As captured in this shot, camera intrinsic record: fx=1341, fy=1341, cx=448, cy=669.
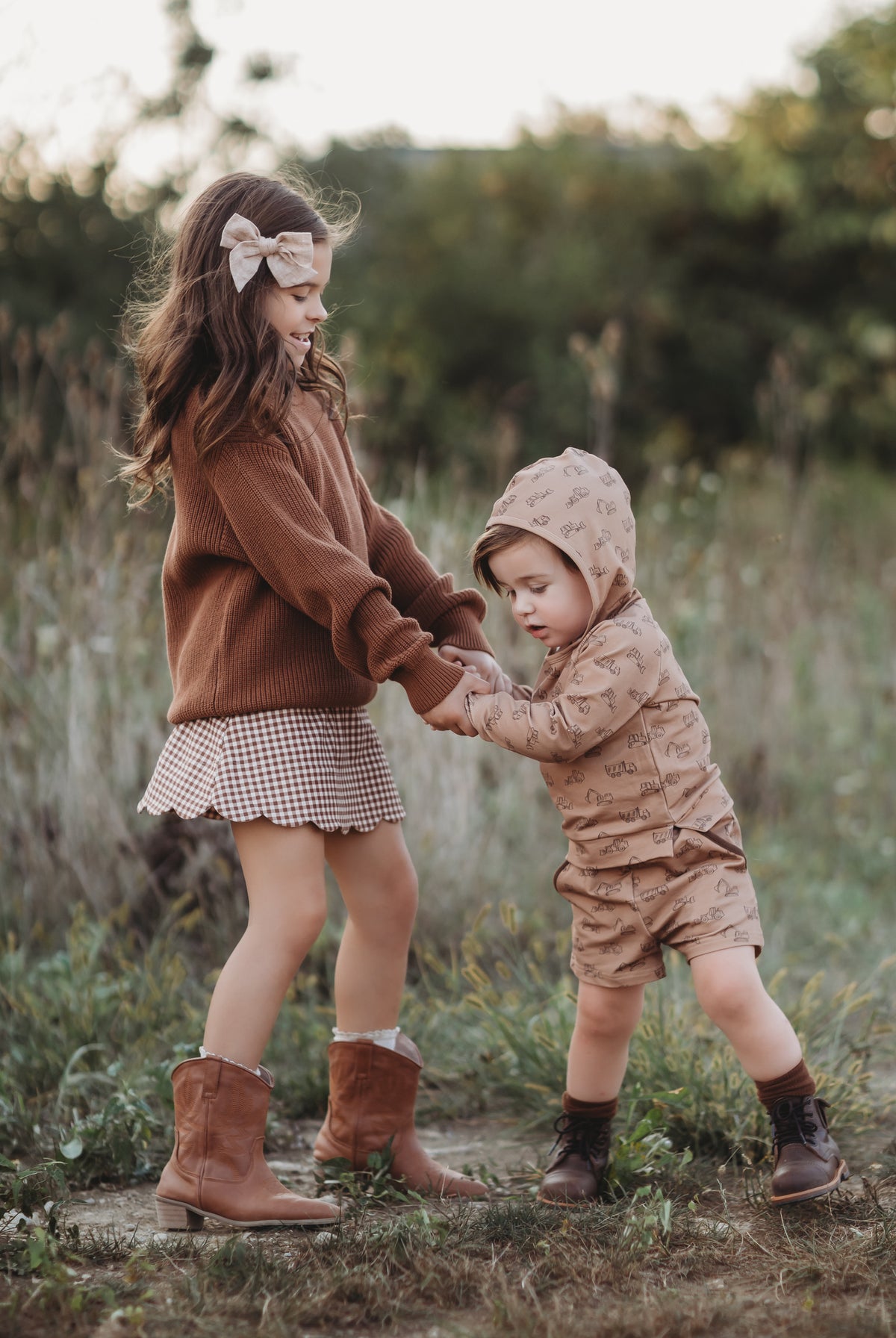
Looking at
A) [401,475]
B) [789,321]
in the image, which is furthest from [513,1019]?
[789,321]

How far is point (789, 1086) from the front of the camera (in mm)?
2277

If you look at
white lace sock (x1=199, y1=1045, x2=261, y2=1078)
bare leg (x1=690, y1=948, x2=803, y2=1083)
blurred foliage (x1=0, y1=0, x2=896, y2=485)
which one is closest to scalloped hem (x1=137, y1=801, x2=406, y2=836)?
white lace sock (x1=199, y1=1045, x2=261, y2=1078)

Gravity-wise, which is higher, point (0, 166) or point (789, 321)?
point (789, 321)

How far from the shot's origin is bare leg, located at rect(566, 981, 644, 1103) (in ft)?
7.70

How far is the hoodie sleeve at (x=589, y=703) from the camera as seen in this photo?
7.18ft

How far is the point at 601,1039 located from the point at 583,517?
3.05 ft

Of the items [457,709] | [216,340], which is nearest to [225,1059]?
[457,709]

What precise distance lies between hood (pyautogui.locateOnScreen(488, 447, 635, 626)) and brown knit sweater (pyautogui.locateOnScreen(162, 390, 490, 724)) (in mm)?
268

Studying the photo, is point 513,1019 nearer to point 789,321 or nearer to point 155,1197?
point 155,1197

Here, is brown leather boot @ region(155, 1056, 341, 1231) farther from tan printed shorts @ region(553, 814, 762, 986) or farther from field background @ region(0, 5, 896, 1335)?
tan printed shorts @ region(553, 814, 762, 986)

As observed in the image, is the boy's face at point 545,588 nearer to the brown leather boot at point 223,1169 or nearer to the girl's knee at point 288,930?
the girl's knee at point 288,930

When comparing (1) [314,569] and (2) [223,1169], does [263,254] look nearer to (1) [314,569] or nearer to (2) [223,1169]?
(1) [314,569]

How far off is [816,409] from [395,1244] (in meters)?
5.53

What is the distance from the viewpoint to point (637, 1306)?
1.86 metres
